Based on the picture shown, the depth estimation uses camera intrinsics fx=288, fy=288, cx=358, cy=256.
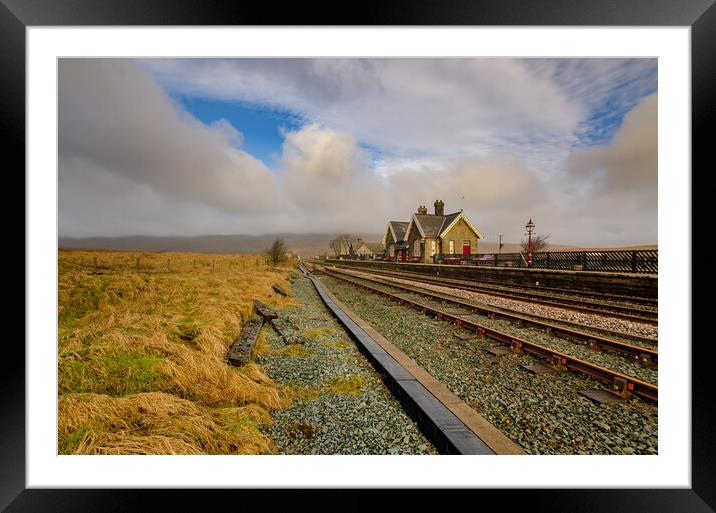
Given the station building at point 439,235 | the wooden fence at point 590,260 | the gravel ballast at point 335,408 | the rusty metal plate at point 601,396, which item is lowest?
the gravel ballast at point 335,408

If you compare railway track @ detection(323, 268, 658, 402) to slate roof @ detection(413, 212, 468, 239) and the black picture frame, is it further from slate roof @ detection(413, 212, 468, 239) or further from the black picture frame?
slate roof @ detection(413, 212, 468, 239)

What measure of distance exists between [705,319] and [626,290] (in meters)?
11.0

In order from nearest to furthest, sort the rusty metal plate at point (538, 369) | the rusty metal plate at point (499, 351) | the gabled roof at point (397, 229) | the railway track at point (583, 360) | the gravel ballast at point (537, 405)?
the gravel ballast at point (537, 405) → the railway track at point (583, 360) → the rusty metal plate at point (538, 369) → the rusty metal plate at point (499, 351) → the gabled roof at point (397, 229)

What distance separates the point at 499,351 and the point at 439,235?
93.9ft

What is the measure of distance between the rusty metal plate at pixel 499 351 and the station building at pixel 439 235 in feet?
84.3

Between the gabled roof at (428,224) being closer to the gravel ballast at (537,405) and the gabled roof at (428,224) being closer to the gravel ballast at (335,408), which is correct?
the gravel ballast at (537,405)

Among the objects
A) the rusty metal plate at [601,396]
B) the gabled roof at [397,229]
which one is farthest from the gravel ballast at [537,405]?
the gabled roof at [397,229]

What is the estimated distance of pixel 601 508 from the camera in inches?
77.9

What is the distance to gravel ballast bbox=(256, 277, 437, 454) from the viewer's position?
2807 mm

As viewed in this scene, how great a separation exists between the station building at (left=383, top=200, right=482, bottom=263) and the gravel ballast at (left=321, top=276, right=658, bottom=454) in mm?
26281

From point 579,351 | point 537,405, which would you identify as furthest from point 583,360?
point 537,405

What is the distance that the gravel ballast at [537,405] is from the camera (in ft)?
9.13
